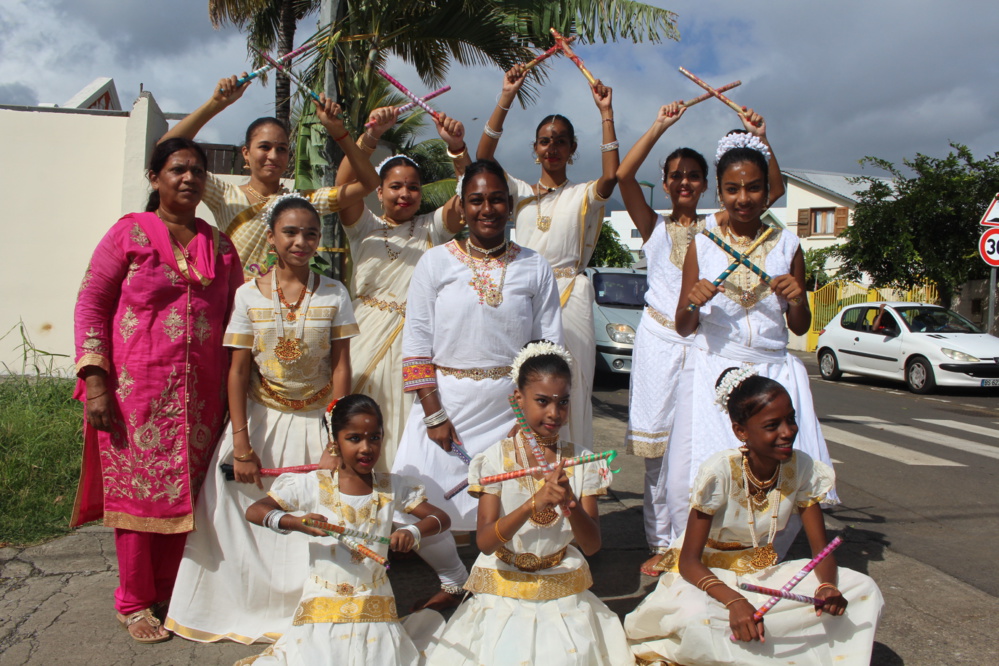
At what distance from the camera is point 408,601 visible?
3645mm

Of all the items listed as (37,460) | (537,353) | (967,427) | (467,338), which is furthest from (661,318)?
(967,427)

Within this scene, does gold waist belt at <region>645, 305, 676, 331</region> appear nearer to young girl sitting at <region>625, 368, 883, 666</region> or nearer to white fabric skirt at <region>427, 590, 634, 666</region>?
young girl sitting at <region>625, 368, 883, 666</region>

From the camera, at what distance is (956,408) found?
11.5 meters

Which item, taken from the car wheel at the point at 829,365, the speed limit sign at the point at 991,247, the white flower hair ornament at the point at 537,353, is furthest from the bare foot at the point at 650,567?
the car wheel at the point at 829,365

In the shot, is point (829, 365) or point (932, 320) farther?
point (829, 365)

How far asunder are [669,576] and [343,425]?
134 cm

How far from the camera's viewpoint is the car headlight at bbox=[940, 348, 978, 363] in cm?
1255

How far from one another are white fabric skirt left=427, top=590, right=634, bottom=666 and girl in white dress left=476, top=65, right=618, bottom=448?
122 cm

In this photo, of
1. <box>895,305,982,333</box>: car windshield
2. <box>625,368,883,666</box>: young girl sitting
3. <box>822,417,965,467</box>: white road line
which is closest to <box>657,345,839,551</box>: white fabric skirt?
<box>625,368,883,666</box>: young girl sitting

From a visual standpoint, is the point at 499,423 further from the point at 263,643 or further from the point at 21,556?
the point at 21,556

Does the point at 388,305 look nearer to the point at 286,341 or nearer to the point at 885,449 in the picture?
the point at 286,341

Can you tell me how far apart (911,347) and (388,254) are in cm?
1174

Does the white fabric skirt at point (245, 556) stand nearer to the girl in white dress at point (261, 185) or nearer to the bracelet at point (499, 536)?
the girl in white dress at point (261, 185)

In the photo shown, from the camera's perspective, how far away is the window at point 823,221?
108ft
